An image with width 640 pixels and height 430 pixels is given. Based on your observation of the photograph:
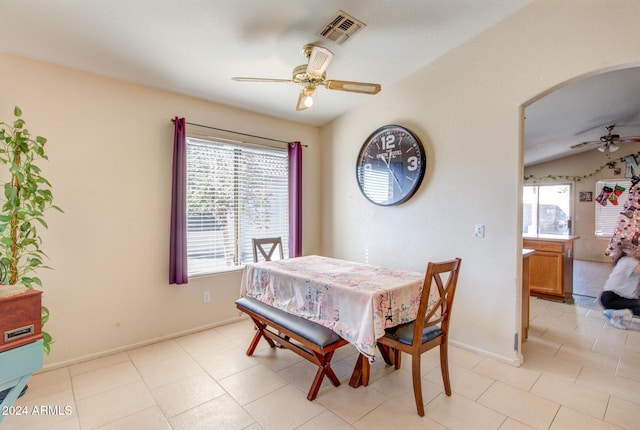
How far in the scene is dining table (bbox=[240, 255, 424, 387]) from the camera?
6.08 ft

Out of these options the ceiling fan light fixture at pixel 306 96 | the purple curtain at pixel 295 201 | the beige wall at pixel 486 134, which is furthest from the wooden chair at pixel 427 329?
the purple curtain at pixel 295 201

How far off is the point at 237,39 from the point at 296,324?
223 centimetres

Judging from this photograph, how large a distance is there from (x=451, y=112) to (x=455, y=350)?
225 centimetres

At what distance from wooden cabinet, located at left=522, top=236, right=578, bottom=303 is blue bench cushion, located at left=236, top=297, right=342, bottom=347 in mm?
3511

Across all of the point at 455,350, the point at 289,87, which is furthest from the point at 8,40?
the point at 455,350

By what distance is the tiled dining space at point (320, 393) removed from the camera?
1.85 metres

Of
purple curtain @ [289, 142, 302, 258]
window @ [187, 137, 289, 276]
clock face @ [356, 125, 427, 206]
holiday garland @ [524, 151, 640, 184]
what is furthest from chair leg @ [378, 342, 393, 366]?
holiday garland @ [524, 151, 640, 184]

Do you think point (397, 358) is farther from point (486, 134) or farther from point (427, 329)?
point (486, 134)

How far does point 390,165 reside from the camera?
340 centimetres

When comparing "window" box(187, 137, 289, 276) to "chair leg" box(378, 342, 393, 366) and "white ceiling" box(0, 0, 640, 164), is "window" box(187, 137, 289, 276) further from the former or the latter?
"chair leg" box(378, 342, 393, 366)

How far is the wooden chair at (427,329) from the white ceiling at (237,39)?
6.31 ft

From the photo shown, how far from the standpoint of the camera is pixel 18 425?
5.92 ft

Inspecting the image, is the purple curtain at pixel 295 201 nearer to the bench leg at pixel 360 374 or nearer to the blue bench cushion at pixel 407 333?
Answer: the bench leg at pixel 360 374

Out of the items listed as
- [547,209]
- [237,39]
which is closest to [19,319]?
[237,39]
